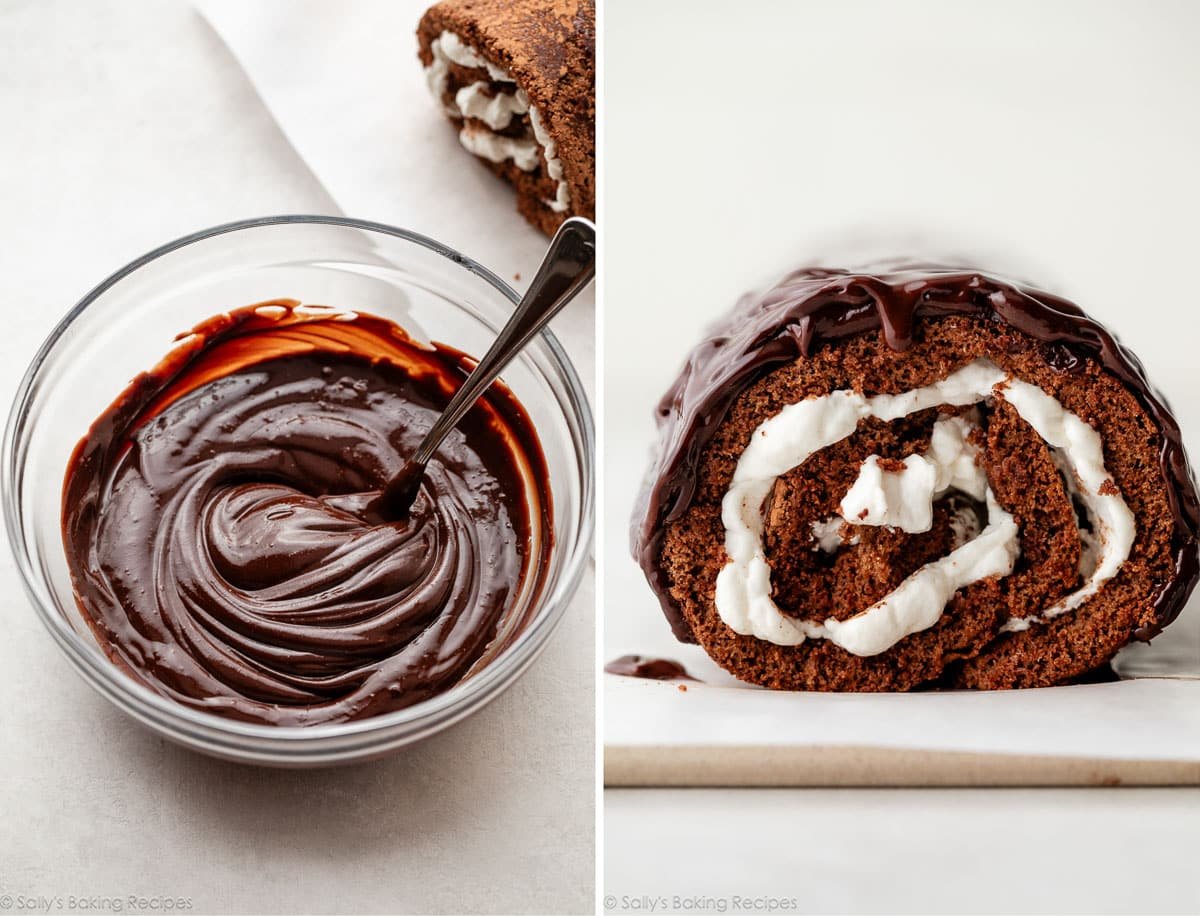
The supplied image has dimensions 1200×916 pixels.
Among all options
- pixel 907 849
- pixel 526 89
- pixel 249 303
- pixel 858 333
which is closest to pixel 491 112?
pixel 526 89

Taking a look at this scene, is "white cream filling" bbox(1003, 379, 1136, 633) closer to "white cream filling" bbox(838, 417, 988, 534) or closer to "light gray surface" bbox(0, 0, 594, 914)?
"white cream filling" bbox(838, 417, 988, 534)

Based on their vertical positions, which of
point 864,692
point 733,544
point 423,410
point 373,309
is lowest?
point 864,692

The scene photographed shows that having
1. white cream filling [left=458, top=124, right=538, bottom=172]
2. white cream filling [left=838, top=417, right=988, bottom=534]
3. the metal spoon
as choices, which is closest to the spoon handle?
the metal spoon

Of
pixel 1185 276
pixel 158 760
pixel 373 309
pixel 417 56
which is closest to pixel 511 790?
pixel 158 760

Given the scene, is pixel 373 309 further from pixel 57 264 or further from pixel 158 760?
pixel 158 760

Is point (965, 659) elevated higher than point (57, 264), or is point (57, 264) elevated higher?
point (57, 264)

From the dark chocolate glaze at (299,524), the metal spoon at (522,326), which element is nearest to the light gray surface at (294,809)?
the dark chocolate glaze at (299,524)

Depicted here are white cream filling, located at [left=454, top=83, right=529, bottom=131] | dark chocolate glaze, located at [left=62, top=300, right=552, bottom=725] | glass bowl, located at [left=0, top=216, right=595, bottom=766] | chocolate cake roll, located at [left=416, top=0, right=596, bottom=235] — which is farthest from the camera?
white cream filling, located at [left=454, top=83, right=529, bottom=131]
